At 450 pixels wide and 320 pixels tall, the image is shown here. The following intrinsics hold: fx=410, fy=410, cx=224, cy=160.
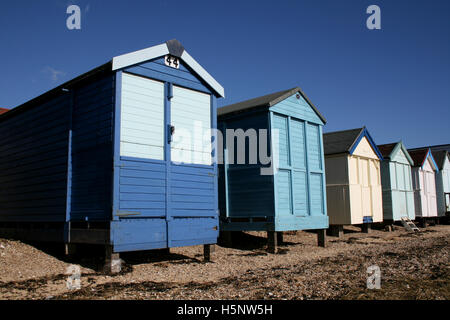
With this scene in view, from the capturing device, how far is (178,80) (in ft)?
31.6

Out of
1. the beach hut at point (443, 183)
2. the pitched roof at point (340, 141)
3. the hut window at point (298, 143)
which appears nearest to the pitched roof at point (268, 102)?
the hut window at point (298, 143)

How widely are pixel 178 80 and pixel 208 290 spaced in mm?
5113

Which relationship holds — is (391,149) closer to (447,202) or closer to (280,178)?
(447,202)

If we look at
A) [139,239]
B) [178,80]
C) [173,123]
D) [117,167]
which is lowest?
[139,239]

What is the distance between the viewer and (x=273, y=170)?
11.8 m

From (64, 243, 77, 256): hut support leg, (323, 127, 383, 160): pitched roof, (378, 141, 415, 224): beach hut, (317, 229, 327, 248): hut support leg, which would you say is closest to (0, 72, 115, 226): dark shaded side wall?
(64, 243, 77, 256): hut support leg

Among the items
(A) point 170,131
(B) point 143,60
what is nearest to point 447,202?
(A) point 170,131

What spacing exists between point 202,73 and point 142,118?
7.09 feet

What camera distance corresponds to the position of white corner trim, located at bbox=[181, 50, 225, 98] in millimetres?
9766

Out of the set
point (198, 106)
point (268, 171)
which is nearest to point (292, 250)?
point (268, 171)

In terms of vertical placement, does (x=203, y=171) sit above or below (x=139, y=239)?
above
